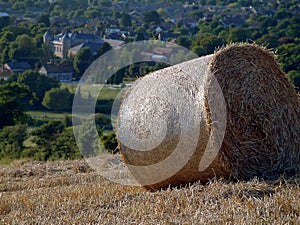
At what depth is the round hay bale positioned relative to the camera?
6.99 m

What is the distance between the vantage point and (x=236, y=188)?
6.12 m

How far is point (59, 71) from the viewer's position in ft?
122

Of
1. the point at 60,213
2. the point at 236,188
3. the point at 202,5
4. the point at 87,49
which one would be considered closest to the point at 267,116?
the point at 236,188

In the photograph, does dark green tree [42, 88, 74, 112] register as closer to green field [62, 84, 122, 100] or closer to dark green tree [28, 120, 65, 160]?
green field [62, 84, 122, 100]

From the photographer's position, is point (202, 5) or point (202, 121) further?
point (202, 5)

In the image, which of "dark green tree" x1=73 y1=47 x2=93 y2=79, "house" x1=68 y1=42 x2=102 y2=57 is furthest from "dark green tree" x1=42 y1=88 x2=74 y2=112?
"house" x1=68 y1=42 x2=102 y2=57

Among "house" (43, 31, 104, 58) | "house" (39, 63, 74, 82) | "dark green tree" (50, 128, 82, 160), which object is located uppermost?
"dark green tree" (50, 128, 82, 160)

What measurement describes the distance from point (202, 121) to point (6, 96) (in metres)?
18.7

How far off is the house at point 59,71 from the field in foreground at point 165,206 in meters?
29.2

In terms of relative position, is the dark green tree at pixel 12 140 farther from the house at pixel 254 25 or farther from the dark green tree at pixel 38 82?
the house at pixel 254 25

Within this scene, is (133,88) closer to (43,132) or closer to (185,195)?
(185,195)

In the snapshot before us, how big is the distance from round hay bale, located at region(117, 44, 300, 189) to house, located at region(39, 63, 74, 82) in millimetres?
28400

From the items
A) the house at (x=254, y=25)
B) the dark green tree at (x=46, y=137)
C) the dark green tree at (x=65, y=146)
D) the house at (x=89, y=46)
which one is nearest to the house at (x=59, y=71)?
the house at (x=89, y=46)

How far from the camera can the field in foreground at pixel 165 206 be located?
5.05 metres
